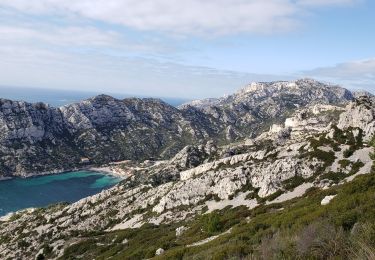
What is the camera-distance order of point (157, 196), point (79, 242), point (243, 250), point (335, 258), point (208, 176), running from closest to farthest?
point (335, 258) < point (243, 250) < point (79, 242) < point (208, 176) < point (157, 196)

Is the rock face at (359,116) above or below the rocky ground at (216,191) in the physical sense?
above

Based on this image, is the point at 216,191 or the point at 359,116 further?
the point at 359,116

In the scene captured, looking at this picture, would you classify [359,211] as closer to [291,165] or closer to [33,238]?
[291,165]

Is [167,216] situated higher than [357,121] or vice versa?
[357,121]

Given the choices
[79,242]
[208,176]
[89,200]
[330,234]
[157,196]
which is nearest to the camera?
[330,234]

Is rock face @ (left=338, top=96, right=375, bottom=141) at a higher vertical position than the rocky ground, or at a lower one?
higher

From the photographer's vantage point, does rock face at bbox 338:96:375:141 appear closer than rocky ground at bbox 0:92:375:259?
No

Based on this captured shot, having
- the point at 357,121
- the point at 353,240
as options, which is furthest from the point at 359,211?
the point at 357,121

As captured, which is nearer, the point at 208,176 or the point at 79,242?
the point at 79,242

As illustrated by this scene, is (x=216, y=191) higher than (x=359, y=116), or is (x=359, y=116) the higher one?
(x=359, y=116)

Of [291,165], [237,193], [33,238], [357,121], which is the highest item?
[357,121]

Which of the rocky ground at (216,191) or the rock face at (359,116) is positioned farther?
the rock face at (359,116)
